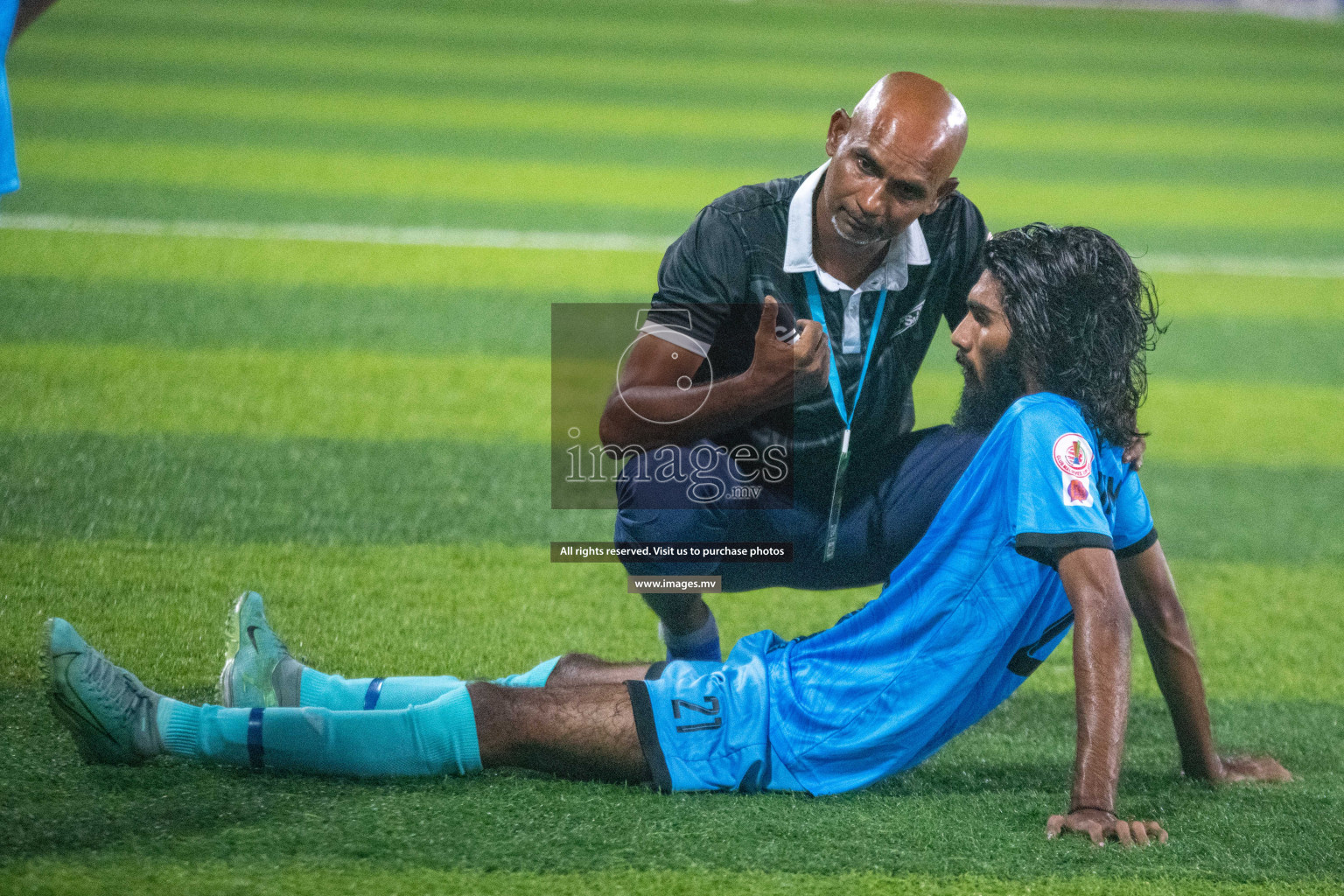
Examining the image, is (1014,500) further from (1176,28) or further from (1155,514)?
(1176,28)

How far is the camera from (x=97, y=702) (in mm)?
2861

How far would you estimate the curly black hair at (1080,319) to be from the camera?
9.41 feet

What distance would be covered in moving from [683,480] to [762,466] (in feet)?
0.80

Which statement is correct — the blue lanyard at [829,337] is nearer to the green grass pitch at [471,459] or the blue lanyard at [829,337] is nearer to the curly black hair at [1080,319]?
the curly black hair at [1080,319]

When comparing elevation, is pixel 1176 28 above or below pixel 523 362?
above

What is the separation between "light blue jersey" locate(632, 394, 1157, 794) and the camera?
279cm

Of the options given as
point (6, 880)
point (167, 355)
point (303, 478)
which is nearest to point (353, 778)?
point (6, 880)

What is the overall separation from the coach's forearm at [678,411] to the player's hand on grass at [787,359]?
1.6 inches

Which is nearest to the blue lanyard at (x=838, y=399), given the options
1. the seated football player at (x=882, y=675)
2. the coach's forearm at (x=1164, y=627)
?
the seated football player at (x=882, y=675)

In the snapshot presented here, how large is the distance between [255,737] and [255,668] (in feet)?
1.10

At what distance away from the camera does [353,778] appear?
2.95 metres

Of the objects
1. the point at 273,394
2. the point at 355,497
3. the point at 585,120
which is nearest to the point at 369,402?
the point at 273,394

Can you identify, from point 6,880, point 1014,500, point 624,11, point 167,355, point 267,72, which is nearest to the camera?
point 6,880

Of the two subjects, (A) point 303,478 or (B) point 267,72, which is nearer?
(A) point 303,478
